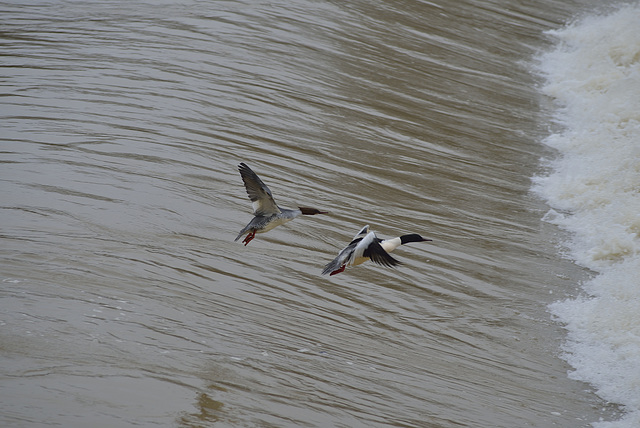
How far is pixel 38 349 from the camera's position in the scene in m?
4.35

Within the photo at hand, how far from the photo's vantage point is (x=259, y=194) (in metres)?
5.55

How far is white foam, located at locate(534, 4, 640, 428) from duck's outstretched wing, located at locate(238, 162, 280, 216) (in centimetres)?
276

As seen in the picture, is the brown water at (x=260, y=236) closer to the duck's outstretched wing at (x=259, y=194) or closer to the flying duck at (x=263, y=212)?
the flying duck at (x=263, y=212)

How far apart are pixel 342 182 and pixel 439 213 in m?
1.08

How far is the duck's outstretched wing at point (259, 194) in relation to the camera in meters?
5.39

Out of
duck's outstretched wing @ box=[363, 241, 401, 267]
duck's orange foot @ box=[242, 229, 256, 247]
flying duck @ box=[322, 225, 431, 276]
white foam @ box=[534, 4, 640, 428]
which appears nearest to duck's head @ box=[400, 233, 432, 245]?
flying duck @ box=[322, 225, 431, 276]

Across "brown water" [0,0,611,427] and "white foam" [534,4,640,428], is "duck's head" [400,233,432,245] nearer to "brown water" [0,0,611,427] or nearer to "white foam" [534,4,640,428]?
"brown water" [0,0,611,427]

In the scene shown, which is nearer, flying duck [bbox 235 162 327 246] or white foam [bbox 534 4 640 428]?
flying duck [bbox 235 162 327 246]

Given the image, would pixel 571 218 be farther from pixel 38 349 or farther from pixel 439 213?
pixel 38 349

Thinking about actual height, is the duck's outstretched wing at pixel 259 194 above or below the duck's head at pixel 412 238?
above

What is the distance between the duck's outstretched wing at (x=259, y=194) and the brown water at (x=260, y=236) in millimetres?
611

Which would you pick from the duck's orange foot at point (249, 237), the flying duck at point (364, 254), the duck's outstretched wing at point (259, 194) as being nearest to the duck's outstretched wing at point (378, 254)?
the flying duck at point (364, 254)

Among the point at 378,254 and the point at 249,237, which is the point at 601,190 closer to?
the point at 378,254

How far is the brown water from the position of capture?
179 inches
